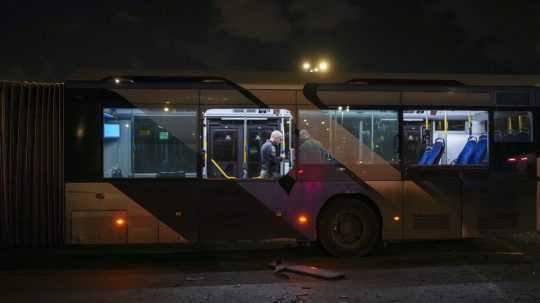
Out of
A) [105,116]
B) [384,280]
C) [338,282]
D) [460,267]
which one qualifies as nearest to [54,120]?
[105,116]

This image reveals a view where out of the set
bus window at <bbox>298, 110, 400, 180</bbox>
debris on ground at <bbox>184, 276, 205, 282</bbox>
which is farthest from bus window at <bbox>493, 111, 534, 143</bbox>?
debris on ground at <bbox>184, 276, 205, 282</bbox>

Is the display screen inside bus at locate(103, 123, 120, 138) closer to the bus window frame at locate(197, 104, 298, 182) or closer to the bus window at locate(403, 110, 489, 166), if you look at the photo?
the bus window frame at locate(197, 104, 298, 182)

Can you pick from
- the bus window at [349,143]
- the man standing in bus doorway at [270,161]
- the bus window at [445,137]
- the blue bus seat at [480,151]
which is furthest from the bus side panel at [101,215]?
the blue bus seat at [480,151]

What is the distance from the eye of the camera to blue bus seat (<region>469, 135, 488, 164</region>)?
8.88 metres

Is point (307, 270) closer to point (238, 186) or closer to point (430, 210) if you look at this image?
point (238, 186)

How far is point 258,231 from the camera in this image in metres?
8.48

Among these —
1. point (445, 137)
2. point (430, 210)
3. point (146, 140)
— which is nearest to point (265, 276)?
point (146, 140)

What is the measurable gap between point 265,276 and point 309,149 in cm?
212

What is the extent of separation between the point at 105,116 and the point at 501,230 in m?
6.40

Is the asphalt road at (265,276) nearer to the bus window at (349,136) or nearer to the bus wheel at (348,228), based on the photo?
the bus wheel at (348,228)

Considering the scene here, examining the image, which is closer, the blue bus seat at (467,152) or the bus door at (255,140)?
the bus door at (255,140)

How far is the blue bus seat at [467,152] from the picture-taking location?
8.86 meters

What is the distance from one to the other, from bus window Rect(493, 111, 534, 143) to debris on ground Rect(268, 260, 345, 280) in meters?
3.63

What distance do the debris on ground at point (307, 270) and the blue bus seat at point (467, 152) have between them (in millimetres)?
2904
